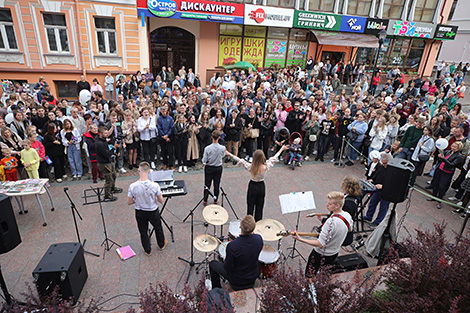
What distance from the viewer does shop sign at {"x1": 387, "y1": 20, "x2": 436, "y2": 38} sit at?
21422 mm

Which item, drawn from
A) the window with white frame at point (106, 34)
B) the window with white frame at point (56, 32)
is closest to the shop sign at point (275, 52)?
the window with white frame at point (106, 34)

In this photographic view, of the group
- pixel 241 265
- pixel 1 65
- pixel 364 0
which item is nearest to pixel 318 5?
pixel 364 0

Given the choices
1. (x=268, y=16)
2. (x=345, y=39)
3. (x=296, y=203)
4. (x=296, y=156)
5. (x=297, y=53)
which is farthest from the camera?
(x=297, y=53)

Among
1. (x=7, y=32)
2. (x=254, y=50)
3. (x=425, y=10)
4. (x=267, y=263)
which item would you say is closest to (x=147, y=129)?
(x=267, y=263)

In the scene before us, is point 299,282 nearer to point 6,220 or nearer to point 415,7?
point 6,220

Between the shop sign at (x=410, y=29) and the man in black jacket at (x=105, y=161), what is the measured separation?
74.0 feet

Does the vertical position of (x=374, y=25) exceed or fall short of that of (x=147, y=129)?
it exceeds it

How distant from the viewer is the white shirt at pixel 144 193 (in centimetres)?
500

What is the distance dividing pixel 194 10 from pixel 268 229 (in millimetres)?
14814

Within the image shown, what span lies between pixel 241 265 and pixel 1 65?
16599 millimetres

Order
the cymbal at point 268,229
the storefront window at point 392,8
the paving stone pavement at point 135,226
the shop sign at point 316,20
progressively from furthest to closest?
the storefront window at point 392,8 → the shop sign at point 316,20 → the paving stone pavement at point 135,226 → the cymbal at point 268,229

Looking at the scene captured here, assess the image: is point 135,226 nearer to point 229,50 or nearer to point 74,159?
point 74,159

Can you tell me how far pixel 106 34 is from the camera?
15.1 m

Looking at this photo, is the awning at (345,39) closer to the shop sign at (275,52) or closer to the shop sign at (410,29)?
the shop sign at (410,29)
